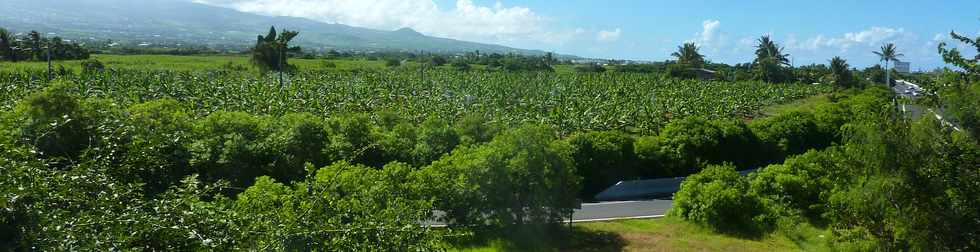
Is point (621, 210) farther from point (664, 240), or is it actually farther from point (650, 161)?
point (650, 161)

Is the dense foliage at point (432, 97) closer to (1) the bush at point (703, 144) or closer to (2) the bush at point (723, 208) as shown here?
(1) the bush at point (703, 144)

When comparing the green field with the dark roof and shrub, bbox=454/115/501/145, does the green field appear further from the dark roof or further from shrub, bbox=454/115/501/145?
the dark roof

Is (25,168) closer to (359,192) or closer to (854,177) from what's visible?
(359,192)

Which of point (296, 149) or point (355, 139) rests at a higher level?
point (355, 139)

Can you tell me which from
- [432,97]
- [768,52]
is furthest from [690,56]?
[432,97]

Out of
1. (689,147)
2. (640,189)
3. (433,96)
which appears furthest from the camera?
(433,96)

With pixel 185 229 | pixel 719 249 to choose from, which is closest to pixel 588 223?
pixel 719 249
